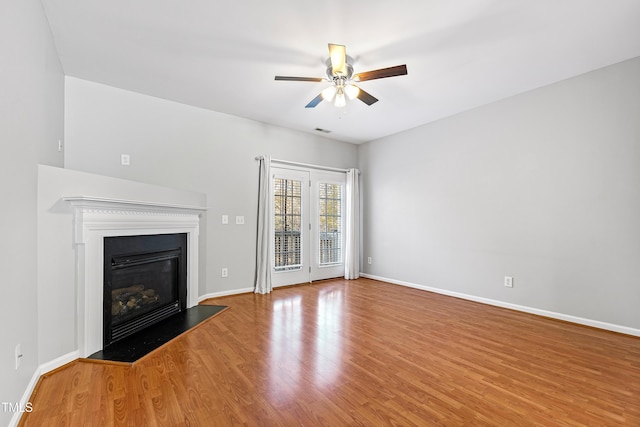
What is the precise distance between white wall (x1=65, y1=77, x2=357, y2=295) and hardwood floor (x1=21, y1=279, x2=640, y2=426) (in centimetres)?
140

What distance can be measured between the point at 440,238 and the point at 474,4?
3.29 metres

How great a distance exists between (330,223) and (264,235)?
1.56 m

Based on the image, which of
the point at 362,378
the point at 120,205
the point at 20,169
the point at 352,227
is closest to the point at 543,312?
the point at 362,378

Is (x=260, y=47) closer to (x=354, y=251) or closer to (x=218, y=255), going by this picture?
(x=218, y=255)

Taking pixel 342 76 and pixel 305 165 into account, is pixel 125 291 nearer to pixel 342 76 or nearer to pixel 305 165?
pixel 342 76

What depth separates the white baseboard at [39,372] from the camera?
1.64m

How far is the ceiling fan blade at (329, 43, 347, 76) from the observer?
2324mm

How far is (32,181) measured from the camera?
2045 millimetres

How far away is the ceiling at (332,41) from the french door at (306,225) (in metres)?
1.69

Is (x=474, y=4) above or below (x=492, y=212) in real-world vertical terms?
above

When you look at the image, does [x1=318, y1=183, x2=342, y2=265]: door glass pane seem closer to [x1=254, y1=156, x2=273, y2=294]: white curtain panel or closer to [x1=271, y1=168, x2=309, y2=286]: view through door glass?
[x1=271, y1=168, x2=309, y2=286]: view through door glass

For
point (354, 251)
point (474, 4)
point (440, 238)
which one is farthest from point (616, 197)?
point (354, 251)

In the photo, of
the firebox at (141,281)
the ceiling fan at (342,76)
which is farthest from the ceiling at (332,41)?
the firebox at (141,281)

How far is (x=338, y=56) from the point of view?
240cm
